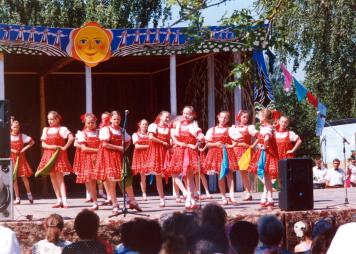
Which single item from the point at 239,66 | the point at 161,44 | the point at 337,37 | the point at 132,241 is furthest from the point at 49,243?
the point at 337,37

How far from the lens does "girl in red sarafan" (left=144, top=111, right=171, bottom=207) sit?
13.2 metres

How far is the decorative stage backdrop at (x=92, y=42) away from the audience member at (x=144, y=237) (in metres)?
9.79

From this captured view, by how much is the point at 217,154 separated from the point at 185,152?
1.09 m

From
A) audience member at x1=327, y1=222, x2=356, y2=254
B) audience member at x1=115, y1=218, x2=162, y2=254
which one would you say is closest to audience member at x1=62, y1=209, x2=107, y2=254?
audience member at x1=115, y1=218, x2=162, y2=254

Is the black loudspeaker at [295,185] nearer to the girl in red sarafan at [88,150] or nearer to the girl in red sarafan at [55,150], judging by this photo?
the girl in red sarafan at [88,150]

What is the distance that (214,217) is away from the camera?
6293 millimetres

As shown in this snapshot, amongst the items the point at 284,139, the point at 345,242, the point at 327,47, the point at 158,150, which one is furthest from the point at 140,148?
the point at 327,47

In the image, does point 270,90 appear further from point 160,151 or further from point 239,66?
point 239,66

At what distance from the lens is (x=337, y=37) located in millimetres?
24750

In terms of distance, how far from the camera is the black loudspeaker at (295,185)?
35.5 feet

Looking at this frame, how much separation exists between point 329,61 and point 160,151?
13.2m

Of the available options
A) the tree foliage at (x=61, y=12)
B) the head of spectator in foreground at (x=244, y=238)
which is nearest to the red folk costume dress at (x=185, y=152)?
the head of spectator in foreground at (x=244, y=238)

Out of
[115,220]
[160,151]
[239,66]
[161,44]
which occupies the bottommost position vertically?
[115,220]

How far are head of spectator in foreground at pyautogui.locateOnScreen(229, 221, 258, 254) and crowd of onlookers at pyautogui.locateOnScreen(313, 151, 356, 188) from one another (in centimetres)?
1326
